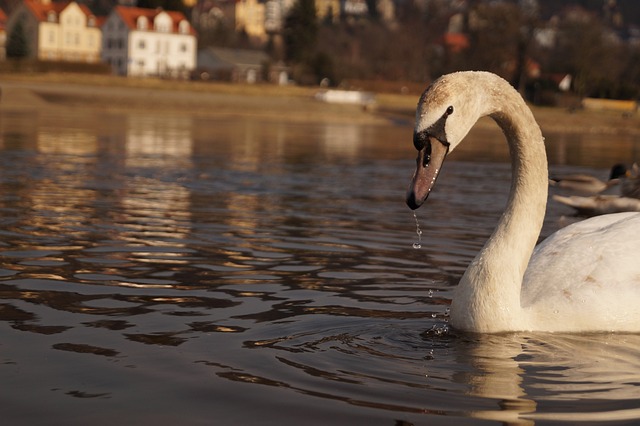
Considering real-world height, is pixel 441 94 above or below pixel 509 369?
above

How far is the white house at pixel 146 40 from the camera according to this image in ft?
405

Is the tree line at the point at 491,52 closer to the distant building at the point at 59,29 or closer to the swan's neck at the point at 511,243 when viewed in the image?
the distant building at the point at 59,29

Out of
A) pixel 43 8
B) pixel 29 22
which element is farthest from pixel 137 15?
pixel 29 22

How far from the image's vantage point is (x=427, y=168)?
5148 millimetres

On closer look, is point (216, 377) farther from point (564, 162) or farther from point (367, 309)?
point (564, 162)

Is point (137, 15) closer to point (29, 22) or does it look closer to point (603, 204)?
point (29, 22)

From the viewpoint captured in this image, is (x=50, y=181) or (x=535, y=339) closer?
(x=535, y=339)

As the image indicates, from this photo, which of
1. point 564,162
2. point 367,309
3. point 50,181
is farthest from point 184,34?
point 367,309

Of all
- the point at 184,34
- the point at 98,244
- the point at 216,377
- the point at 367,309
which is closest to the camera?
the point at 216,377

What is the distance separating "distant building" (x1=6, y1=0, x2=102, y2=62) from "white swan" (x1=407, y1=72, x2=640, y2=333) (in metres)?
121

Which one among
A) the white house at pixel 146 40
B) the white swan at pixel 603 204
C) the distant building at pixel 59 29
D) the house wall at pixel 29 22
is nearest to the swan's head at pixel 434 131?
Result: the white swan at pixel 603 204

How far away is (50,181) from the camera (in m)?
14.8

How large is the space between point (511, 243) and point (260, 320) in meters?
1.56

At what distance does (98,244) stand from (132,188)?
5295mm
